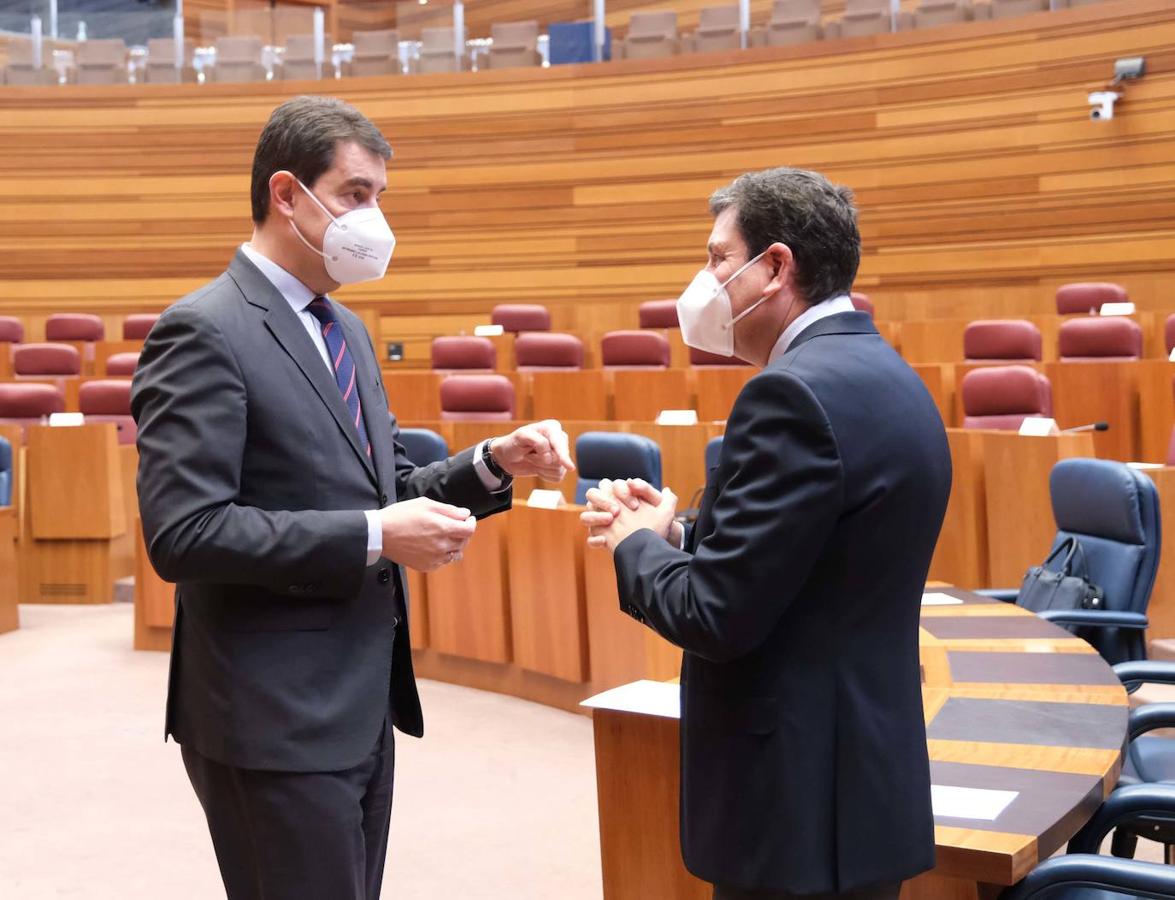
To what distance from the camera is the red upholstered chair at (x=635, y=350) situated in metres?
5.52

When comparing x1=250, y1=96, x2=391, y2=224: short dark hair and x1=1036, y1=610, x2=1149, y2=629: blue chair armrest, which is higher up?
x1=250, y1=96, x2=391, y2=224: short dark hair

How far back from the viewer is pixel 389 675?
1120 millimetres

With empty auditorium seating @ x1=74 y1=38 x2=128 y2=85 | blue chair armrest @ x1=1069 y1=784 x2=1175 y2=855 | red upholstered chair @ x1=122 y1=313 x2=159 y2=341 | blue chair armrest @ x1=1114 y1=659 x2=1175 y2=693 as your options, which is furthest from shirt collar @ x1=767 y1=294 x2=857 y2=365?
empty auditorium seating @ x1=74 y1=38 x2=128 y2=85

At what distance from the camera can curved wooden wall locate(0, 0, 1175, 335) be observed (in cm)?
→ 616

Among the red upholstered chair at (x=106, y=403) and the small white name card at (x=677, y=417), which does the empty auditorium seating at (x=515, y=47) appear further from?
the small white name card at (x=677, y=417)

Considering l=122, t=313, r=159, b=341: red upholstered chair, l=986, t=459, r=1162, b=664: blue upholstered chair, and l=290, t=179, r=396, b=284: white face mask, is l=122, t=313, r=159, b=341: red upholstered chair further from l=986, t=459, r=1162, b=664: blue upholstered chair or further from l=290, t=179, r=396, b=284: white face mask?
l=290, t=179, r=396, b=284: white face mask

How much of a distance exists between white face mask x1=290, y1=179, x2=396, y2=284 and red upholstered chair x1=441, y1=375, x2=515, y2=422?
359 cm

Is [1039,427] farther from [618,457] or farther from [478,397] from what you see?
[478,397]

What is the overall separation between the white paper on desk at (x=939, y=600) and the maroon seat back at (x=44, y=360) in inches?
194

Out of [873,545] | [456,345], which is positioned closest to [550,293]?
[456,345]

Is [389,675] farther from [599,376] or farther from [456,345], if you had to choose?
[456,345]

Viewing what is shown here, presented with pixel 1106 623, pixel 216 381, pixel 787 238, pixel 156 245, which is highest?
pixel 156 245

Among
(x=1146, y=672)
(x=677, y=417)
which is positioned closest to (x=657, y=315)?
(x=677, y=417)

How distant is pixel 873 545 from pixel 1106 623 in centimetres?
138
